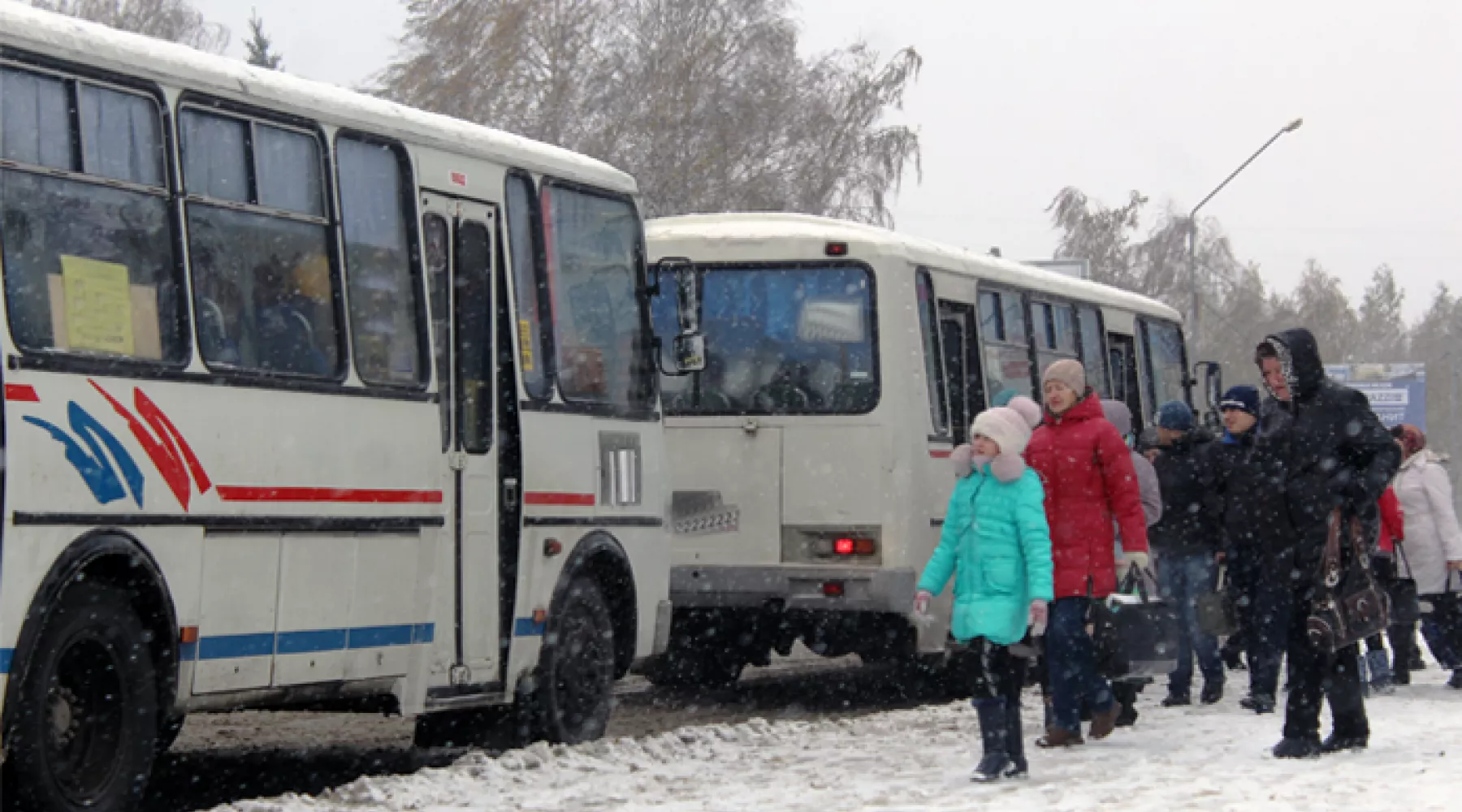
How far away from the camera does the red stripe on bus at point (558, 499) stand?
1127cm

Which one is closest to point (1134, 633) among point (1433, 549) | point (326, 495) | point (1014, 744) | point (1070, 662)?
point (1070, 662)

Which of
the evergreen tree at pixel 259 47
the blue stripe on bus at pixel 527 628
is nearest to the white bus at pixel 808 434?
the blue stripe on bus at pixel 527 628

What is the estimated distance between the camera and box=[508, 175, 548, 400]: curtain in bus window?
1137 centimetres

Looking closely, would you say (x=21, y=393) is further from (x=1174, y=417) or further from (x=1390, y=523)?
(x=1390, y=523)

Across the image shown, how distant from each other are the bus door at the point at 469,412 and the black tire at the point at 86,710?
7.53ft

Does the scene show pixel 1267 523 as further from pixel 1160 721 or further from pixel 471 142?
pixel 471 142

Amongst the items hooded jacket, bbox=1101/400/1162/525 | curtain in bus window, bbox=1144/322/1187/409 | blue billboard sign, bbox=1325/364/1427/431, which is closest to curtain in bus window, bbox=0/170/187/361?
hooded jacket, bbox=1101/400/1162/525

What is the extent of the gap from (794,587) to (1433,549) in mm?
4852

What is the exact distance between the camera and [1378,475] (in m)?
10.2

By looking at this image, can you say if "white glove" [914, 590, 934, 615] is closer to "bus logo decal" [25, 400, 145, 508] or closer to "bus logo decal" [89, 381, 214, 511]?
"bus logo decal" [89, 381, 214, 511]

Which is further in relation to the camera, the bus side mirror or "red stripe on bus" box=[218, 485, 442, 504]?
the bus side mirror

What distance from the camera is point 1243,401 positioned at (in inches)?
559

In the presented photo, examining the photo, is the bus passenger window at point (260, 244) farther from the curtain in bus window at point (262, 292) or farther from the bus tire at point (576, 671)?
the bus tire at point (576, 671)

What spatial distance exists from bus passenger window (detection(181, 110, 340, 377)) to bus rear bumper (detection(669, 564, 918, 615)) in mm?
4892
